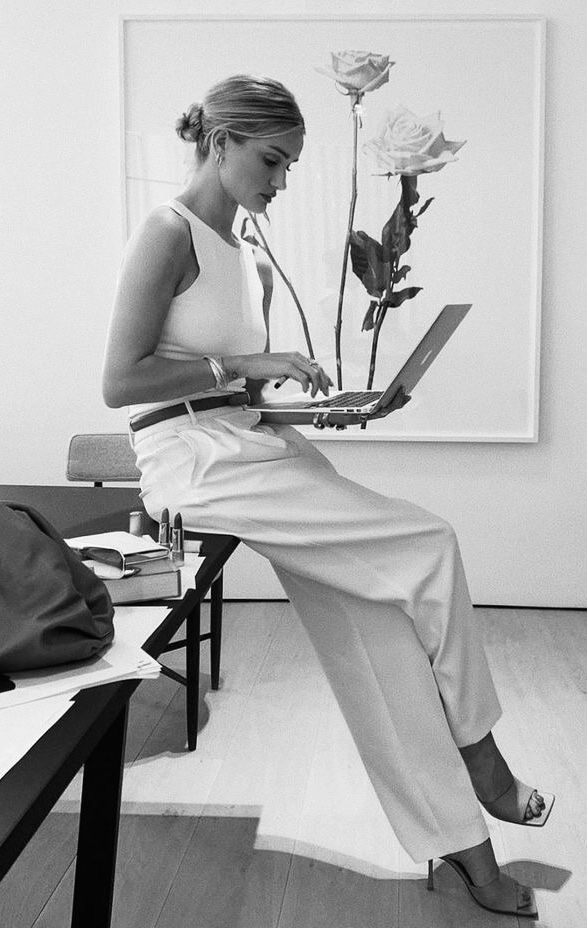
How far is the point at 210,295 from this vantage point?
1.81m

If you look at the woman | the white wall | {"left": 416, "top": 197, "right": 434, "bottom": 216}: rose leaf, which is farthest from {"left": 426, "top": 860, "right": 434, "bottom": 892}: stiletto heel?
{"left": 416, "top": 197, "right": 434, "bottom": 216}: rose leaf

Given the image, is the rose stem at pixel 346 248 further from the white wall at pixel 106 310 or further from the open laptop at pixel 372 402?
the open laptop at pixel 372 402

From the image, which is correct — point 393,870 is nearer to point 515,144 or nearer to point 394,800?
point 394,800

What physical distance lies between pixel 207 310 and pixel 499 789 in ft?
3.44

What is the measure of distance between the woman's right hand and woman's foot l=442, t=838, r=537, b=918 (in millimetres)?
930

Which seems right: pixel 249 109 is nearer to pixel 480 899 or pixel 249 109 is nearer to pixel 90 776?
pixel 90 776

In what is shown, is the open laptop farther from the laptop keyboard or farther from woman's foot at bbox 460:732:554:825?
woman's foot at bbox 460:732:554:825

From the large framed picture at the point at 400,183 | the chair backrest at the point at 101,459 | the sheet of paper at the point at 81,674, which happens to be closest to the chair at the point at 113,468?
the chair backrest at the point at 101,459

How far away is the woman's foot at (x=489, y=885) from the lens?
6.38 ft

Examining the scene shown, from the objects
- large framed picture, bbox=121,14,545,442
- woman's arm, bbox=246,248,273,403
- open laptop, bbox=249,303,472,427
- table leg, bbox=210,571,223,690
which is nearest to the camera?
open laptop, bbox=249,303,472,427

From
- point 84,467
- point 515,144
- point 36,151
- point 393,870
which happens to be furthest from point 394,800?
point 36,151

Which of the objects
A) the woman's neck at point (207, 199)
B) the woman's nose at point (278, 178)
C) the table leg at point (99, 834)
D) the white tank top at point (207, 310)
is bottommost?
the table leg at point (99, 834)

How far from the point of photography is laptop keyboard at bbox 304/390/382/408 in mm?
1772

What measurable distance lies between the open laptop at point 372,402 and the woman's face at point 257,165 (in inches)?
14.1
